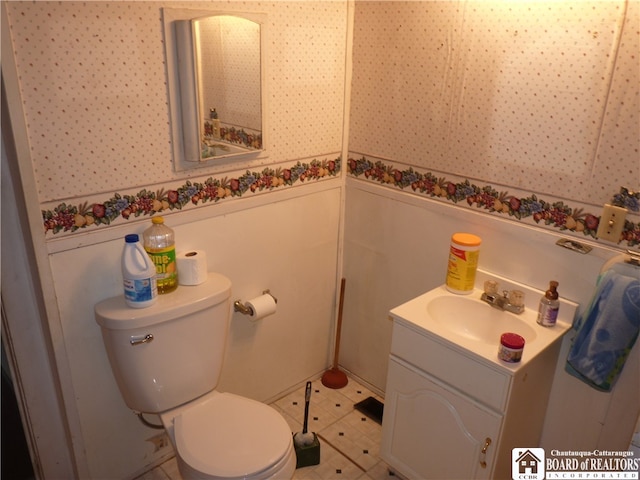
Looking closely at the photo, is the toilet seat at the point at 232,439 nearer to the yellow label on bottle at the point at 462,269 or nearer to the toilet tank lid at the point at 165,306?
the toilet tank lid at the point at 165,306

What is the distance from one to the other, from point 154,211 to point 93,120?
34cm

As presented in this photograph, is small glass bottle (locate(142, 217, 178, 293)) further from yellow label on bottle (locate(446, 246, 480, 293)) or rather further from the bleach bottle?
yellow label on bottle (locate(446, 246, 480, 293))

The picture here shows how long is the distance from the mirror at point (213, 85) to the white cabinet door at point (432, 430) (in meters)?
0.96

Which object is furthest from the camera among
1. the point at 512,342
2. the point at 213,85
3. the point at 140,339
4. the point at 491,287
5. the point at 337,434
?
the point at 337,434

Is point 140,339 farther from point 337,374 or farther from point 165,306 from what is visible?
point 337,374

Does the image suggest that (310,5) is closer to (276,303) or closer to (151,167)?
(151,167)

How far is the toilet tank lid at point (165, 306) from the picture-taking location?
1.52 m

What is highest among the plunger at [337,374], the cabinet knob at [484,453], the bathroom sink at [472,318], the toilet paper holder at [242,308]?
the bathroom sink at [472,318]

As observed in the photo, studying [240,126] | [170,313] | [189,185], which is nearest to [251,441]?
[170,313]

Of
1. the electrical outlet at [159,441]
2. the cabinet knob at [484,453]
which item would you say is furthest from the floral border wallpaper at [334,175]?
the electrical outlet at [159,441]

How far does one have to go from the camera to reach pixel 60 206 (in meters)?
1.45

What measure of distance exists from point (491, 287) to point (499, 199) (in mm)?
306

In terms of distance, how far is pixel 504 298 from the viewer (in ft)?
5.65

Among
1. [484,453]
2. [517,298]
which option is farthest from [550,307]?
[484,453]
